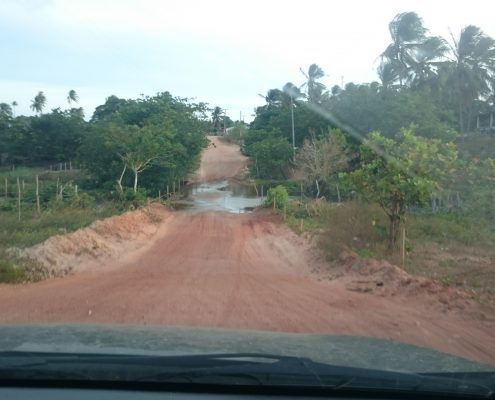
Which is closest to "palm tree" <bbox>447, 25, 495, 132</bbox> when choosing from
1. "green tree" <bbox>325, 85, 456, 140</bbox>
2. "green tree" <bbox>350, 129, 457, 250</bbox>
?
"green tree" <bbox>325, 85, 456, 140</bbox>

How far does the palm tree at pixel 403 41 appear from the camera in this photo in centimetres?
4681

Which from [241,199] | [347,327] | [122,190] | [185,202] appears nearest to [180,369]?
[347,327]

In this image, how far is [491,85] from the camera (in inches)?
1834

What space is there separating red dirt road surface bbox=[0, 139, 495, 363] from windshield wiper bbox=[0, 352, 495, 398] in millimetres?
3789

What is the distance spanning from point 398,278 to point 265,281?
265 cm

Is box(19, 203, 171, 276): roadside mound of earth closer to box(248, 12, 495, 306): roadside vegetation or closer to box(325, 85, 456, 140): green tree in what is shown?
box(248, 12, 495, 306): roadside vegetation

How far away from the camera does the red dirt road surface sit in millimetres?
8227

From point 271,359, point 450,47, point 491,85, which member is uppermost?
point 450,47

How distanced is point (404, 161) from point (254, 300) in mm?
5614

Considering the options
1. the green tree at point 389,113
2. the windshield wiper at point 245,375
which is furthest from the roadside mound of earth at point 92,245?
the green tree at point 389,113

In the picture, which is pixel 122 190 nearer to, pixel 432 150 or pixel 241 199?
pixel 241 199

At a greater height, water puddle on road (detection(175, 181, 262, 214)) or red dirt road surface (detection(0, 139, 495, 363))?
red dirt road surface (detection(0, 139, 495, 363))

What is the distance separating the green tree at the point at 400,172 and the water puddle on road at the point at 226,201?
1784cm

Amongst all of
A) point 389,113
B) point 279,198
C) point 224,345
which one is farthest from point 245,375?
point 389,113
